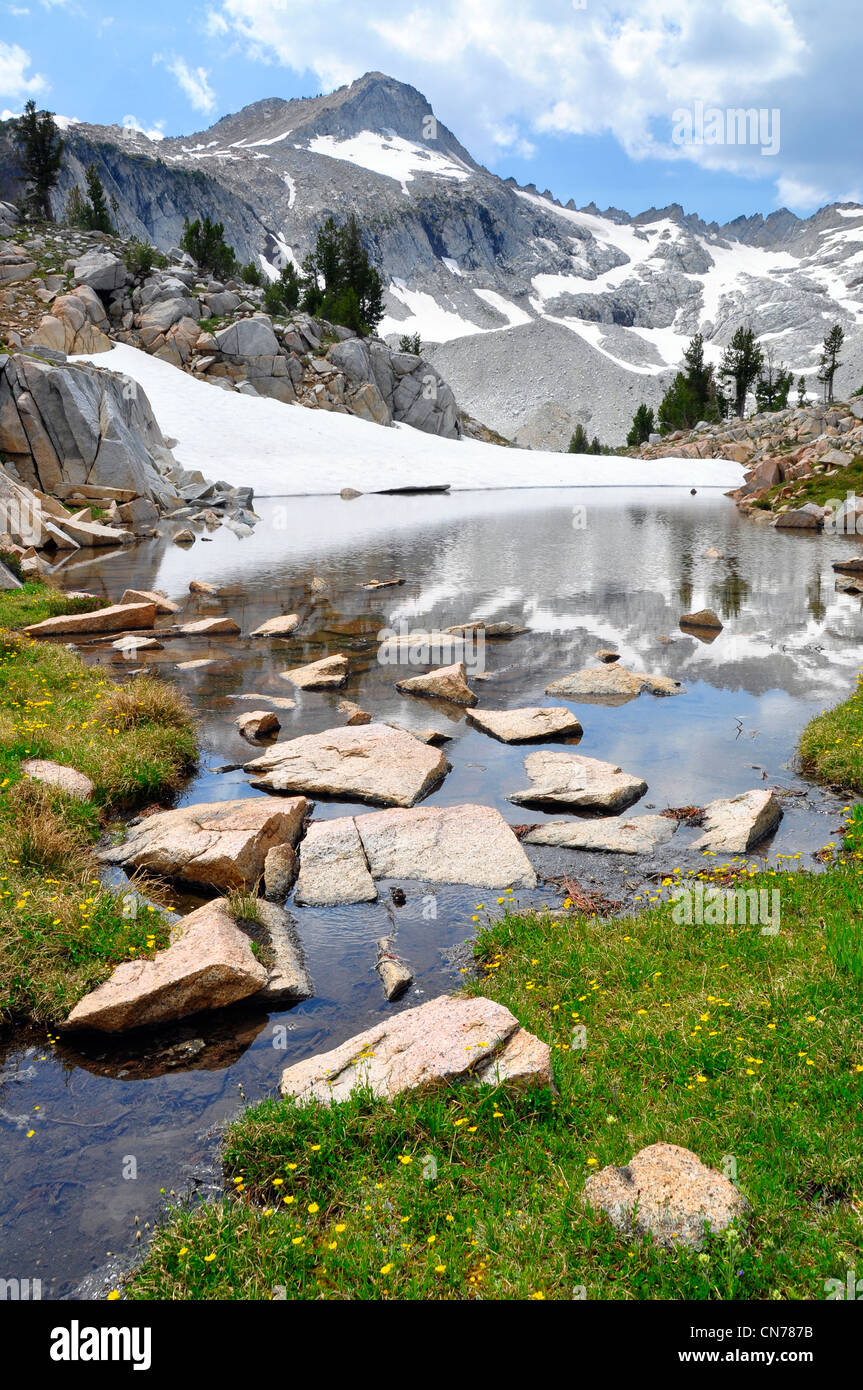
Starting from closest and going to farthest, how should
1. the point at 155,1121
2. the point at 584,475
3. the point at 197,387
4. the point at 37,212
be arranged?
1. the point at 155,1121
2. the point at 197,387
3. the point at 584,475
4. the point at 37,212

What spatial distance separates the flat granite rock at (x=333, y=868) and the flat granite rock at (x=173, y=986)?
6.16ft

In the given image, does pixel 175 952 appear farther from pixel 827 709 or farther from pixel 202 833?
pixel 827 709

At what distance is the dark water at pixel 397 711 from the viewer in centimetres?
583

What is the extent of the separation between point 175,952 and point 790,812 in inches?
329

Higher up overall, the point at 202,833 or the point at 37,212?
the point at 37,212

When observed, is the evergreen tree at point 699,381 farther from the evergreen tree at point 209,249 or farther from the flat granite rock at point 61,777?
the flat granite rock at point 61,777

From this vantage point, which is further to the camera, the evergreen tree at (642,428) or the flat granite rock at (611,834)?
the evergreen tree at (642,428)

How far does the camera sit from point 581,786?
40.2 feet

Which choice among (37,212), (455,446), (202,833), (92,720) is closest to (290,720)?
(92,720)

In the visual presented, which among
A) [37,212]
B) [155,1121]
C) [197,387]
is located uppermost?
[37,212]

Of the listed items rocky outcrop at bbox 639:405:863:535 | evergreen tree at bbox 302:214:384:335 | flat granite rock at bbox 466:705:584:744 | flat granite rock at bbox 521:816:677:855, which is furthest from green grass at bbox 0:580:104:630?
evergreen tree at bbox 302:214:384:335

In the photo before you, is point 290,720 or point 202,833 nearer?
point 202,833

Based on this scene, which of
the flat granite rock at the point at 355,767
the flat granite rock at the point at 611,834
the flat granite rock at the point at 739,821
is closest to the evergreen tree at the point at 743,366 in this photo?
the flat granite rock at the point at 355,767

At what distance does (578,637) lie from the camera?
75.3 feet
